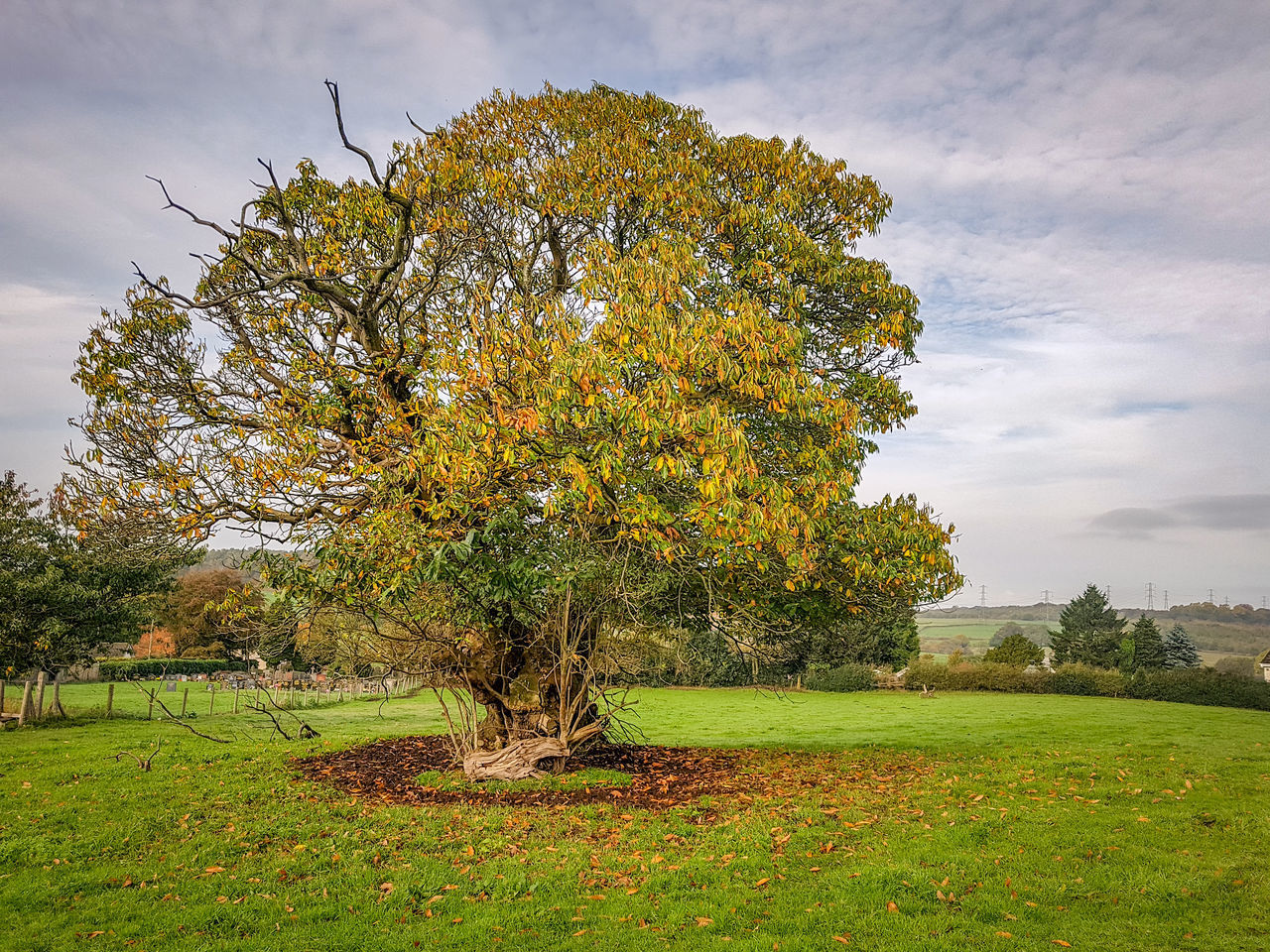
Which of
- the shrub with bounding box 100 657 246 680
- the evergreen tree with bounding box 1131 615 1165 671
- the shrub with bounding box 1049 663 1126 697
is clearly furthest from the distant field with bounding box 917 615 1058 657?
the shrub with bounding box 100 657 246 680

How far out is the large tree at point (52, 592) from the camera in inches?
776

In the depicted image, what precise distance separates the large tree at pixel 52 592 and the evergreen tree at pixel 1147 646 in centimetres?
5057

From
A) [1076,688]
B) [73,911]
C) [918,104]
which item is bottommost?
[1076,688]

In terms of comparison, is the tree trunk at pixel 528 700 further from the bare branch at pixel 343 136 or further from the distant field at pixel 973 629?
the distant field at pixel 973 629

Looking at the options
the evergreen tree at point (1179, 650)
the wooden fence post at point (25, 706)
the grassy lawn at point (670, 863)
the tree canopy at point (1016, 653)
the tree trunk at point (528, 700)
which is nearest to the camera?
the grassy lawn at point (670, 863)

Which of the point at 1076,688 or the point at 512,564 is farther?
the point at 1076,688

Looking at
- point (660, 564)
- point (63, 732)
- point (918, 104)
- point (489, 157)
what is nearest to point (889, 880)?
point (660, 564)

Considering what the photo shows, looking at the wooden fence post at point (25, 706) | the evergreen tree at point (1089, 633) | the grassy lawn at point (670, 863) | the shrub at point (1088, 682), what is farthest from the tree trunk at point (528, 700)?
the evergreen tree at point (1089, 633)

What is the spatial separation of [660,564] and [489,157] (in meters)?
7.92

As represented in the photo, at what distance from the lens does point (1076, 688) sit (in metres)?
38.7

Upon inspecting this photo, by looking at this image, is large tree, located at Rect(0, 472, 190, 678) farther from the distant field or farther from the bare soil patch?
the distant field

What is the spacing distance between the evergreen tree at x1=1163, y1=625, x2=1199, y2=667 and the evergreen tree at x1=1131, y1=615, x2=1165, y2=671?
110 inches

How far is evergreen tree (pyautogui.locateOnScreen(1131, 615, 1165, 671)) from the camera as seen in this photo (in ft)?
143

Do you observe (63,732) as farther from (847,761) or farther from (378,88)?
(847,761)
